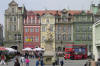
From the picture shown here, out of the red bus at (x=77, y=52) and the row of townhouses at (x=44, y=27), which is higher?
the row of townhouses at (x=44, y=27)

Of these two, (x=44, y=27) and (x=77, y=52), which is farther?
(x=44, y=27)

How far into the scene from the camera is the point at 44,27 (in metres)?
79.3

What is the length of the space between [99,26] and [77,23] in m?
36.0

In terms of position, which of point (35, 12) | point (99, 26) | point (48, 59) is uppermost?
point (35, 12)

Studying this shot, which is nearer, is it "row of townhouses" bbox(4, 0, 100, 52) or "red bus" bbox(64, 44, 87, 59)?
"red bus" bbox(64, 44, 87, 59)

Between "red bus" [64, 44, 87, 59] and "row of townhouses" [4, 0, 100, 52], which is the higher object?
"row of townhouses" [4, 0, 100, 52]

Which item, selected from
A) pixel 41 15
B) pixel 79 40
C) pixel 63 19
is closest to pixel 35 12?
pixel 41 15

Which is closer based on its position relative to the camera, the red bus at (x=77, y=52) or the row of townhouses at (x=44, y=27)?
the red bus at (x=77, y=52)

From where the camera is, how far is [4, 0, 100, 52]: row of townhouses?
258ft

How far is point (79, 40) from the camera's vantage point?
7888 centimetres

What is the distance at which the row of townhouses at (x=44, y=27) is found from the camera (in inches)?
3098

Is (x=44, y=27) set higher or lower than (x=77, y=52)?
higher

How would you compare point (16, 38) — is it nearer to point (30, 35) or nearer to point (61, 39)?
point (30, 35)

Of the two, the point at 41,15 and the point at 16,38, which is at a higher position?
the point at 41,15
